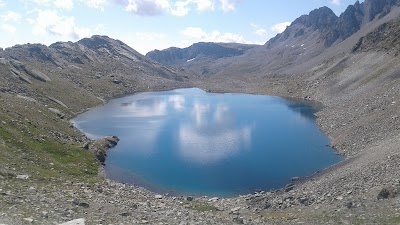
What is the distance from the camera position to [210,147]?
280ft

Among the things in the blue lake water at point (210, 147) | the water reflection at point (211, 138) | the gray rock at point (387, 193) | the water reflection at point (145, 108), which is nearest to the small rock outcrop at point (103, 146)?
the blue lake water at point (210, 147)

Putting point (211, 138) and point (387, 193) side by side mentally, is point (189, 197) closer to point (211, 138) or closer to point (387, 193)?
point (387, 193)

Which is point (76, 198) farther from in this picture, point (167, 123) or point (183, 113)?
point (183, 113)

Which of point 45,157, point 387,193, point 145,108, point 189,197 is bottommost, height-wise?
point 387,193

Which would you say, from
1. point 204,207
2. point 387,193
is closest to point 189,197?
point 204,207

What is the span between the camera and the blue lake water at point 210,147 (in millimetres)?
64125

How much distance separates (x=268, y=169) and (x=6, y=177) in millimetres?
43650

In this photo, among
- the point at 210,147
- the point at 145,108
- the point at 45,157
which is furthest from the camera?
the point at 145,108

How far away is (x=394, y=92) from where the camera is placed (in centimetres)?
9588

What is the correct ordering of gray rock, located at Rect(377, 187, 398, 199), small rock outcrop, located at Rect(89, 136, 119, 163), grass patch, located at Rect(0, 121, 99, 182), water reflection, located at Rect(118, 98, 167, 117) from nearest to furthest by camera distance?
gray rock, located at Rect(377, 187, 398, 199)
grass patch, located at Rect(0, 121, 99, 182)
small rock outcrop, located at Rect(89, 136, 119, 163)
water reflection, located at Rect(118, 98, 167, 117)

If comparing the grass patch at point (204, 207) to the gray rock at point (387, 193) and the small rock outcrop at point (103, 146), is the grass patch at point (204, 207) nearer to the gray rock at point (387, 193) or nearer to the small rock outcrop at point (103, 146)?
the gray rock at point (387, 193)

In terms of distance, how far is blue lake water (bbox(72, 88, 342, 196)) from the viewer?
64.1m

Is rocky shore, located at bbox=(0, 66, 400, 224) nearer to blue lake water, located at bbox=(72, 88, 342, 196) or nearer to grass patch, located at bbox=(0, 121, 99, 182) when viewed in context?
grass patch, located at bbox=(0, 121, 99, 182)

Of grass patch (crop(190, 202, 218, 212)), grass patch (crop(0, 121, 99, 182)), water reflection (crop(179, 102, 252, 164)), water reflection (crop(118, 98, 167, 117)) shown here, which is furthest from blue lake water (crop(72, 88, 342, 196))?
grass patch (crop(190, 202, 218, 212))
